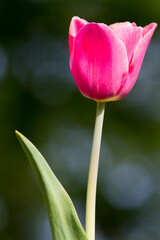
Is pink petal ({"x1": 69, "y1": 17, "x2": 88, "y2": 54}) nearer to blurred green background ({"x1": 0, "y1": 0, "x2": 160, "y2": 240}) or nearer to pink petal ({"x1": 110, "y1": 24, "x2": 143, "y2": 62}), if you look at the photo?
pink petal ({"x1": 110, "y1": 24, "x2": 143, "y2": 62})

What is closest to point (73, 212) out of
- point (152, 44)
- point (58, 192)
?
point (58, 192)

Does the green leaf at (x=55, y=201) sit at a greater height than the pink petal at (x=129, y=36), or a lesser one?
lesser

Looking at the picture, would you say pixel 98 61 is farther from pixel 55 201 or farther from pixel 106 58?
pixel 55 201

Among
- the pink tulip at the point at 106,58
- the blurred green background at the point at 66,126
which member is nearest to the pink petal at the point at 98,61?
the pink tulip at the point at 106,58

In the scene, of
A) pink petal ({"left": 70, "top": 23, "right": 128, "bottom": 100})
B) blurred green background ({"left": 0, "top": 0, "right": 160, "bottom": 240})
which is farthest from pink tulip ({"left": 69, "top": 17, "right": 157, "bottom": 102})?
blurred green background ({"left": 0, "top": 0, "right": 160, "bottom": 240})

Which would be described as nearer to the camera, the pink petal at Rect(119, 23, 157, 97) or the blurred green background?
the pink petal at Rect(119, 23, 157, 97)

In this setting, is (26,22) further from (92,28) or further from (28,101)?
(92,28)

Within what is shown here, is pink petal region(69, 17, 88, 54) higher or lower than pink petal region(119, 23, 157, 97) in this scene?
Answer: higher

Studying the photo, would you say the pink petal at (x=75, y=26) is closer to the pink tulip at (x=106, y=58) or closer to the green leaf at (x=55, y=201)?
the pink tulip at (x=106, y=58)

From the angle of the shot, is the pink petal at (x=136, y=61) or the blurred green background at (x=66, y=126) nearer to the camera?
the pink petal at (x=136, y=61)
